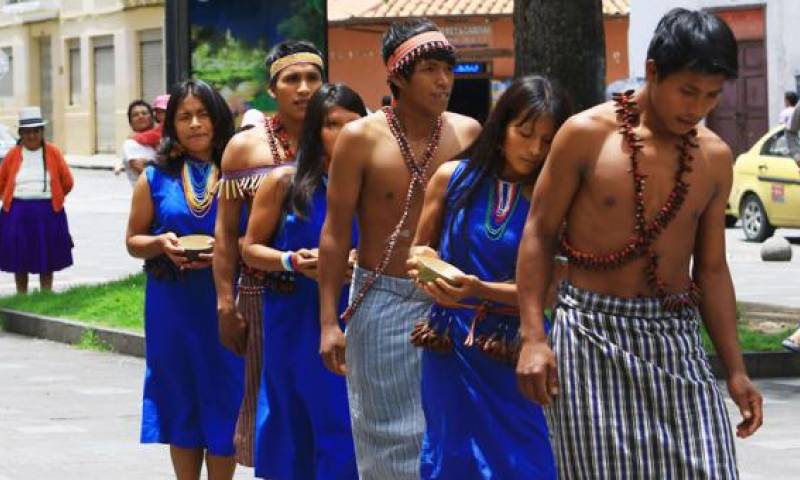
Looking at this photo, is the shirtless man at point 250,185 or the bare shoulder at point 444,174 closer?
the bare shoulder at point 444,174

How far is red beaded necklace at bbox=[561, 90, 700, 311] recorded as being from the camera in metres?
4.88

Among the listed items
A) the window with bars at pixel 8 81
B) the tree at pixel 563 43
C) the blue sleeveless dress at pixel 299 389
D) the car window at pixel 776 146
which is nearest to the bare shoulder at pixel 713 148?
the blue sleeveless dress at pixel 299 389

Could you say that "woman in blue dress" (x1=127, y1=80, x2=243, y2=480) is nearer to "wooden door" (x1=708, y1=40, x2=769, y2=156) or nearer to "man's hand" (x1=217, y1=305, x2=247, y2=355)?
"man's hand" (x1=217, y1=305, x2=247, y2=355)

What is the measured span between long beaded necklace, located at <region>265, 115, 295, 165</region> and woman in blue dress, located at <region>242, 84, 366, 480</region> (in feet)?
0.62

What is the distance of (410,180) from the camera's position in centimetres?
618

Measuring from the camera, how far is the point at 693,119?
4.82 meters

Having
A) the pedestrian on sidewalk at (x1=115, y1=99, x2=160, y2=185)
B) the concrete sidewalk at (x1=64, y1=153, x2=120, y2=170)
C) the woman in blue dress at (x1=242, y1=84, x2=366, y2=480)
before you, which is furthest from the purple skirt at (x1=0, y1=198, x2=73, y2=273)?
the concrete sidewalk at (x1=64, y1=153, x2=120, y2=170)

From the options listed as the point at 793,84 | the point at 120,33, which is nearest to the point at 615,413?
the point at 793,84

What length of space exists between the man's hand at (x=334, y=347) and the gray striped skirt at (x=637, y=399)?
1.46 meters

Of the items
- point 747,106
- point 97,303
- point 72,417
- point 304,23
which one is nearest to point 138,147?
point 304,23

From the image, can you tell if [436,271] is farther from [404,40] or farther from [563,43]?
[563,43]

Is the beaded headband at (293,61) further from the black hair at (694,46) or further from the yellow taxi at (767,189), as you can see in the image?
the yellow taxi at (767,189)

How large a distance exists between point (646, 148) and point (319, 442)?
215 centimetres

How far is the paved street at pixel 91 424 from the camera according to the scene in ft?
29.2
